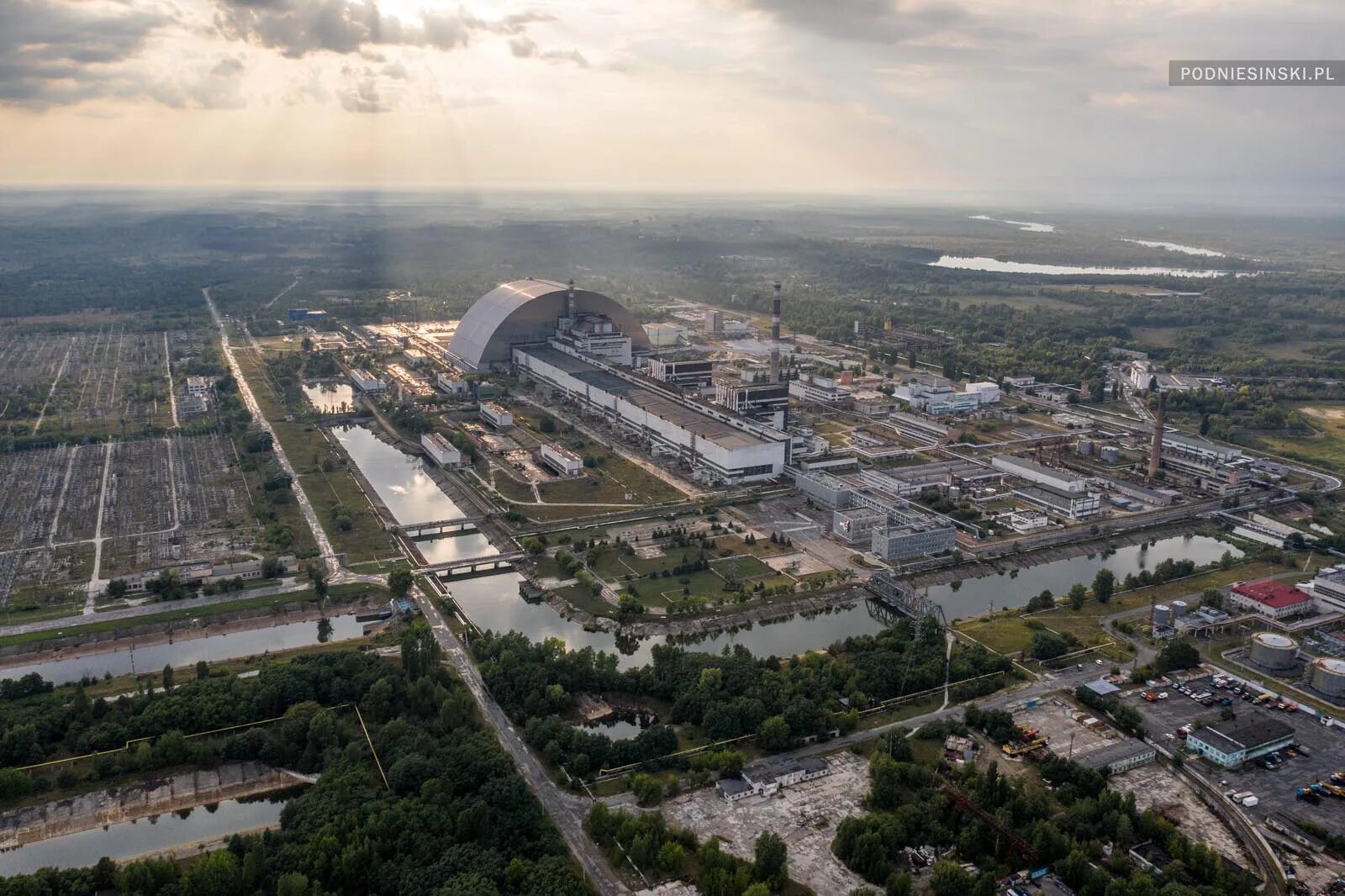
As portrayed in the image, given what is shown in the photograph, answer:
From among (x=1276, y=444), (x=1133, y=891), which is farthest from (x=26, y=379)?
(x=1276, y=444)

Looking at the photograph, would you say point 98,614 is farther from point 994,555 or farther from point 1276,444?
point 1276,444

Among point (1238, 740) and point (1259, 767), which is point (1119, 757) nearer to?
point (1238, 740)

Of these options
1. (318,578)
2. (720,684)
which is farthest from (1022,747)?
(318,578)

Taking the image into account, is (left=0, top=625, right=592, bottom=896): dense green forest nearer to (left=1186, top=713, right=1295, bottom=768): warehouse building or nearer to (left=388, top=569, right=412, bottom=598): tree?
(left=388, top=569, right=412, bottom=598): tree

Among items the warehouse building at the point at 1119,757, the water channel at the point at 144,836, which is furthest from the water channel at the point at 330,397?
the warehouse building at the point at 1119,757

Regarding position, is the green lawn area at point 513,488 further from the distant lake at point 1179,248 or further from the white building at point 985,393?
the distant lake at point 1179,248
